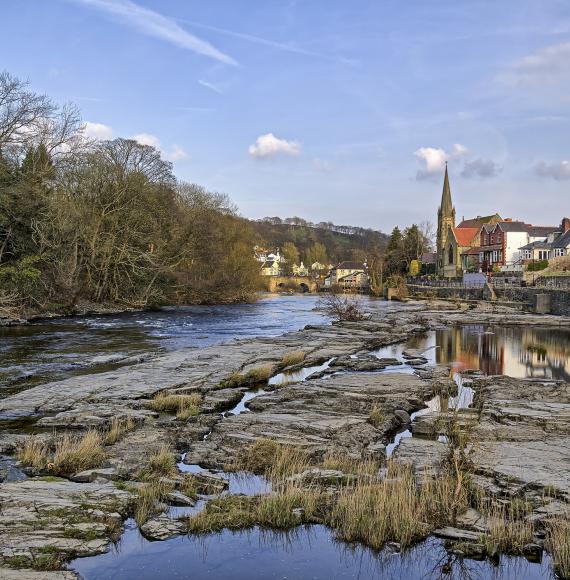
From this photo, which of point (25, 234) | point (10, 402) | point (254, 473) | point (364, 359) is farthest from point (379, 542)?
point (25, 234)

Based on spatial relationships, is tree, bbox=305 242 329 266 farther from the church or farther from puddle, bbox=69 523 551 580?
puddle, bbox=69 523 551 580

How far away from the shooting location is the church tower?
104375 mm

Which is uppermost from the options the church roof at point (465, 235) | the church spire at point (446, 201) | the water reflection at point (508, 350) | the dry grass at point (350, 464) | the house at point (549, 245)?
the church spire at point (446, 201)

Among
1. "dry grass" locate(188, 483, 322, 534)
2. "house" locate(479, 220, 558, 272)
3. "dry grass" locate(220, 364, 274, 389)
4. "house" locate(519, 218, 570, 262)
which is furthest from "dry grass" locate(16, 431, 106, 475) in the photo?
"house" locate(479, 220, 558, 272)

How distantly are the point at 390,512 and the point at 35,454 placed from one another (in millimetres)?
5989

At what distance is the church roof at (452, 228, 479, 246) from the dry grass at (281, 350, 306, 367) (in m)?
80.9

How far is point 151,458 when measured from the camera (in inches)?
371

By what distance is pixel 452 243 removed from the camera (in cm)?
9856

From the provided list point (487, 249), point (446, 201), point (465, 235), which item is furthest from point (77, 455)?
point (446, 201)

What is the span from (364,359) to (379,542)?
14761 millimetres

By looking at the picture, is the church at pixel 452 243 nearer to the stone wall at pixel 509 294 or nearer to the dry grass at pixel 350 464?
the stone wall at pixel 509 294

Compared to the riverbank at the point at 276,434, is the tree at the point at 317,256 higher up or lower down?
higher up

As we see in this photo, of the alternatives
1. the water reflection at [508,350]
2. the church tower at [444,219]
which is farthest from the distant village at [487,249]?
the water reflection at [508,350]

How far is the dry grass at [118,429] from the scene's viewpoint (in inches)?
423
